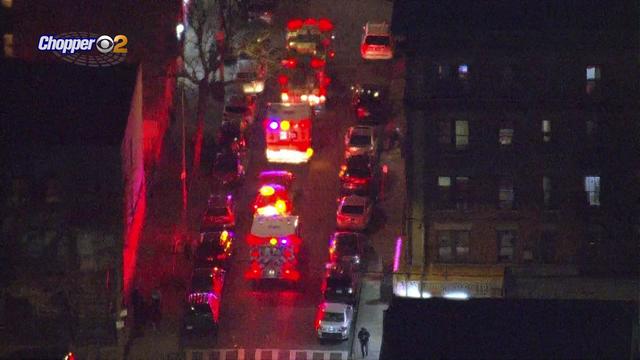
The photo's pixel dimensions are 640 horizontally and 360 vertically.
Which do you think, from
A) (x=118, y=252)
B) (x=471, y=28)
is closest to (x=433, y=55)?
(x=471, y=28)

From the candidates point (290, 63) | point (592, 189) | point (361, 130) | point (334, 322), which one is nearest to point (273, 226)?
point (334, 322)

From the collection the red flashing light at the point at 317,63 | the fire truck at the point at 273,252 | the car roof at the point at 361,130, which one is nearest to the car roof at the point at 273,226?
the fire truck at the point at 273,252

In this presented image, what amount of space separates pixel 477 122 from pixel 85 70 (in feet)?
64.6

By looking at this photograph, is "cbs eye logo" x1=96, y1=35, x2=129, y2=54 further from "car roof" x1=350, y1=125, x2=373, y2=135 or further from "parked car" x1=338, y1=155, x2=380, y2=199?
"parked car" x1=338, y1=155, x2=380, y2=199

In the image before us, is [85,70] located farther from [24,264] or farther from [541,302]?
[541,302]

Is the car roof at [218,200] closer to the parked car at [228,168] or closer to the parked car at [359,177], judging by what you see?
the parked car at [228,168]

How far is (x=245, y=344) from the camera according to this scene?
7731 centimetres

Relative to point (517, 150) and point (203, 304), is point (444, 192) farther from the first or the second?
point (203, 304)

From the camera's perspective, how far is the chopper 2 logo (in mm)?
88875

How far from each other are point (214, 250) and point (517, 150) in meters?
16.0

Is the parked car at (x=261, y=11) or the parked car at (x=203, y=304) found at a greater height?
the parked car at (x=261, y=11)

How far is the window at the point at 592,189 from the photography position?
83125mm

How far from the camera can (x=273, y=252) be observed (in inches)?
3223

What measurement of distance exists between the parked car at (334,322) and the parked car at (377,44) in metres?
28.7
